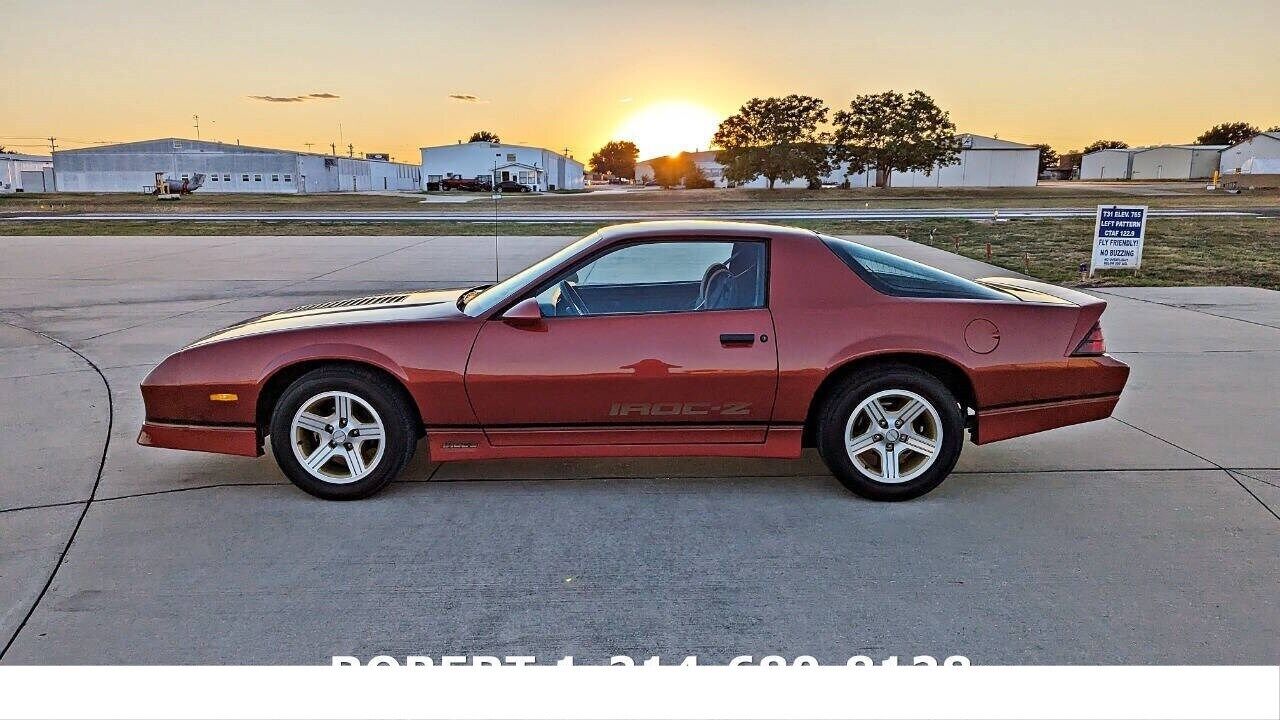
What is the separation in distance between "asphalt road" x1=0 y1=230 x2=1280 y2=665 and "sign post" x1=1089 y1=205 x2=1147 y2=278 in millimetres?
8580

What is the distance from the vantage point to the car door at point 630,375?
14.1ft

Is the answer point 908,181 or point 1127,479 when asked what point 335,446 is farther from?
point 908,181

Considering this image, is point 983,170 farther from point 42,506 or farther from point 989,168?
point 42,506

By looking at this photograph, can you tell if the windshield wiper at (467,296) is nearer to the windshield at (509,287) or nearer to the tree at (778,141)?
the windshield at (509,287)

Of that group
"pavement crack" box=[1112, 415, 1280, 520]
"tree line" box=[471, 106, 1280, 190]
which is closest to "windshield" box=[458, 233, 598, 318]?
"pavement crack" box=[1112, 415, 1280, 520]

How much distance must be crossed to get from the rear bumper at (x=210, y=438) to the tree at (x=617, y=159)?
5798 inches

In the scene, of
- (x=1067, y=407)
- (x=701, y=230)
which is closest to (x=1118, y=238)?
(x=1067, y=407)

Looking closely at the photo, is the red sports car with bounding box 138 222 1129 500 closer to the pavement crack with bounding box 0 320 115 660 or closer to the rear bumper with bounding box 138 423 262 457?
the rear bumper with bounding box 138 423 262 457

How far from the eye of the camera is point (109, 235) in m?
24.0

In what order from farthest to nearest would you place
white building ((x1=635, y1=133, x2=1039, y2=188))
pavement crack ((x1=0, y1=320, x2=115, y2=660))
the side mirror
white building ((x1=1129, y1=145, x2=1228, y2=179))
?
1. white building ((x1=1129, y1=145, x2=1228, y2=179))
2. white building ((x1=635, y1=133, x2=1039, y2=188))
3. the side mirror
4. pavement crack ((x1=0, y1=320, x2=115, y2=660))

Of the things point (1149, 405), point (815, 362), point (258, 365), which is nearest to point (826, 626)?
point (815, 362)

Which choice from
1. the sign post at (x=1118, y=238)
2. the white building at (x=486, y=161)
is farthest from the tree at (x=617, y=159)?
the sign post at (x=1118, y=238)

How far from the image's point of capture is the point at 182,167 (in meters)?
77.9

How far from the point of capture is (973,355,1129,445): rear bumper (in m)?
4.47
